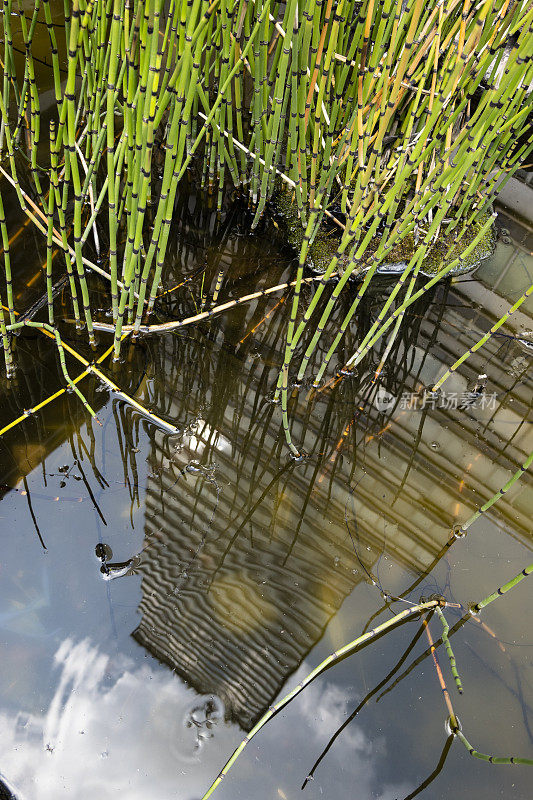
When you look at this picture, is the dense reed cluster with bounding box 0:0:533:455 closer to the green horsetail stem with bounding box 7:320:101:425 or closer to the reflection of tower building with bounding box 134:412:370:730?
the green horsetail stem with bounding box 7:320:101:425

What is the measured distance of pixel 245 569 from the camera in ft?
4.14

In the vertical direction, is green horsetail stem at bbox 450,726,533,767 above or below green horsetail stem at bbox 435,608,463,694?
below

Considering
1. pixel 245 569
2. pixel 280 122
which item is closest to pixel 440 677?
pixel 245 569

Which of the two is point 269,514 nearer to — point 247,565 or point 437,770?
point 247,565

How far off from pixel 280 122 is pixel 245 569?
1032mm

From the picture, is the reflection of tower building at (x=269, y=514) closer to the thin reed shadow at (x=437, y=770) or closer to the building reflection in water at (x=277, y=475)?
the building reflection in water at (x=277, y=475)

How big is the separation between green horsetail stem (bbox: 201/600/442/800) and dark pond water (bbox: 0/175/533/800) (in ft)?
0.05

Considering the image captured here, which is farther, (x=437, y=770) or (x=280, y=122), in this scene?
(x=280, y=122)

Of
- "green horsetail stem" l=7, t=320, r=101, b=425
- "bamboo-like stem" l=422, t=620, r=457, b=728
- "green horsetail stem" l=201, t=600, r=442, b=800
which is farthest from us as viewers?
"green horsetail stem" l=7, t=320, r=101, b=425

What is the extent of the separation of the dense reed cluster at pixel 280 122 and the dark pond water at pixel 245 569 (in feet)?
0.41

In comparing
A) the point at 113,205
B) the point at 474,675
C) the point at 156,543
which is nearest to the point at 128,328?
the point at 113,205

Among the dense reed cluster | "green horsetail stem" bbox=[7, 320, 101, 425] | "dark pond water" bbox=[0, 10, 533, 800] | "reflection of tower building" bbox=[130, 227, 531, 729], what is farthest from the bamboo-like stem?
"green horsetail stem" bbox=[7, 320, 101, 425]

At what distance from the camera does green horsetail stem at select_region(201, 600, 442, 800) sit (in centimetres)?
104

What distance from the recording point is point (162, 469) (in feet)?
4.51
